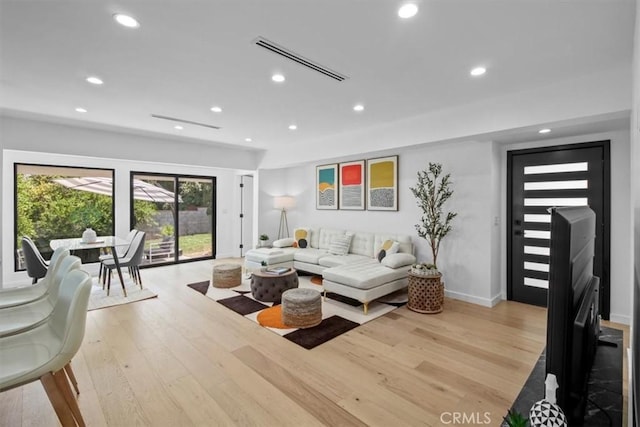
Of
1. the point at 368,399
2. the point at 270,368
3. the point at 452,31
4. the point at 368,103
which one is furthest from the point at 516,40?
the point at 270,368

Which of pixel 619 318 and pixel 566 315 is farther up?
pixel 566 315

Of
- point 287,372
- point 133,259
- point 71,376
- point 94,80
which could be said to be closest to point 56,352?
point 71,376

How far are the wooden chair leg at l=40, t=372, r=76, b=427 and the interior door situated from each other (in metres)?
4.83

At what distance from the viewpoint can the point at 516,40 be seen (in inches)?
90.0

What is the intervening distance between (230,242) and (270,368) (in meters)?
5.62

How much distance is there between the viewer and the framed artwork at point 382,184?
521 cm

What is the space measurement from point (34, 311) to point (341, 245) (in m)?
4.11

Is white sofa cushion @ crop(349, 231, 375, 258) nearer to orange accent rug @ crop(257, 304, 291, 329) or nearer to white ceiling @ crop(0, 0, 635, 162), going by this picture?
orange accent rug @ crop(257, 304, 291, 329)

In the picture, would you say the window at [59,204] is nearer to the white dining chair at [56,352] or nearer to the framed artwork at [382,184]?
the white dining chair at [56,352]

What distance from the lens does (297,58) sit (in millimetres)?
2584

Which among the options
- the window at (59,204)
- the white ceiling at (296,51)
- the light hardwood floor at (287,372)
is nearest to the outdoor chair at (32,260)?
the light hardwood floor at (287,372)

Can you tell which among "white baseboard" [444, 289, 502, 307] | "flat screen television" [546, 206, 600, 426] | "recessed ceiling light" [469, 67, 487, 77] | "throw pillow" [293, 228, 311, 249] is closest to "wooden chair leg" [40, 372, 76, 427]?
"flat screen television" [546, 206, 600, 426]

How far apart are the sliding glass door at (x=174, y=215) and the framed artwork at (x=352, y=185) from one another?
343cm

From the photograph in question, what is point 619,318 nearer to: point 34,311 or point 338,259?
point 338,259
